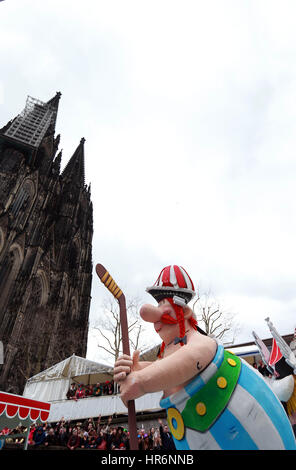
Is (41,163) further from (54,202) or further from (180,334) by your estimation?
(180,334)

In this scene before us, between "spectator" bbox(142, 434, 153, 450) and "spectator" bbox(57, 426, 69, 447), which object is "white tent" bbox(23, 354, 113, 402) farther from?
"spectator" bbox(142, 434, 153, 450)

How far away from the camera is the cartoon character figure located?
5.09 ft

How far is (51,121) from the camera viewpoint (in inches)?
1576

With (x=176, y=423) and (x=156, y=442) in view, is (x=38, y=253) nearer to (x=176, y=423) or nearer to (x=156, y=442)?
(x=156, y=442)

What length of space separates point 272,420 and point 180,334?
2.50 feet

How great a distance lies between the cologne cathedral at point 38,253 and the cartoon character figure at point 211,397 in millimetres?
23963

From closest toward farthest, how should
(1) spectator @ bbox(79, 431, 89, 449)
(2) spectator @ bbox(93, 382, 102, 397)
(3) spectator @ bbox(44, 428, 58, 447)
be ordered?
(1) spectator @ bbox(79, 431, 89, 449) → (3) spectator @ bbox(44, 428, 58, 447) → (2) spectator @ bbox(93, 382, 102, 397)

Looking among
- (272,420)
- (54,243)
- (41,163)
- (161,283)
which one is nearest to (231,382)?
(272,420)

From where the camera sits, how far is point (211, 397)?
5.45 feet

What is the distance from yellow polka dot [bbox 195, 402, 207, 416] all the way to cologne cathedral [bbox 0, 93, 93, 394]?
24061 mm

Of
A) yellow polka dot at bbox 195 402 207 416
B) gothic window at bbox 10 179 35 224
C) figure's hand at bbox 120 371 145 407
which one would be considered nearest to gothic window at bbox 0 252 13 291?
gothic window at bbox 10 179 35 224

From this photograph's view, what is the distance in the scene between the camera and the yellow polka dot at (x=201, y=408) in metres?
1.62

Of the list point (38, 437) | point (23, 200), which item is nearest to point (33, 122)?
point (23, 200)

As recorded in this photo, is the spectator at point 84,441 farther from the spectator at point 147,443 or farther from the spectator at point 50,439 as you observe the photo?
the spectator at point 147,443
